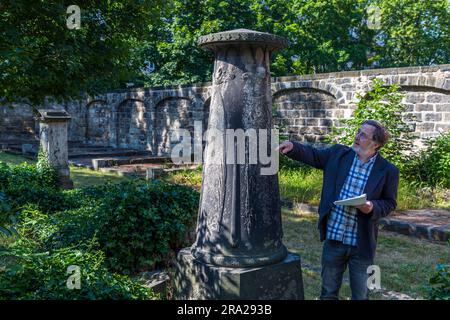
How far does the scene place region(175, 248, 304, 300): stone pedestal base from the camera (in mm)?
2805

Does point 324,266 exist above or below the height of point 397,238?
above

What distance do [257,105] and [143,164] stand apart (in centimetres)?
979

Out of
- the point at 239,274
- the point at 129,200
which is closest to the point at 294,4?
the point at 129,200

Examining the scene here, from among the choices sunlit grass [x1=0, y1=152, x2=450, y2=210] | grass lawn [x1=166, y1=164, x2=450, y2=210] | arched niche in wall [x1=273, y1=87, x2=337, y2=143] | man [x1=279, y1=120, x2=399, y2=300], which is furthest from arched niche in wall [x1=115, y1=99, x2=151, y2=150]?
man [x1=279, y1=120, x2=399, y2=300]

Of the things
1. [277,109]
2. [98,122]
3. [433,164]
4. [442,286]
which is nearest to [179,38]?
[98,122]

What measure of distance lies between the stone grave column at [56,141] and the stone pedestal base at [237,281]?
5.58 m

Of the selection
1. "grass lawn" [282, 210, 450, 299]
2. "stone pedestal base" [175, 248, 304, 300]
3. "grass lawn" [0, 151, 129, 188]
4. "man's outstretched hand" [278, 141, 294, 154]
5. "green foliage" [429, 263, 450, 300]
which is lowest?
"grass lawn" [282, 210, 450, 299]

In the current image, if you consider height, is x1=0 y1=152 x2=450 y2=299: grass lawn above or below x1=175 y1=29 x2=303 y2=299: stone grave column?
below

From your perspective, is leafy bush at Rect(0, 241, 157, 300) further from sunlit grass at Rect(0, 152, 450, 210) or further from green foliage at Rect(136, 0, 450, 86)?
green foliage at Rect(136, 0, 450, 86)

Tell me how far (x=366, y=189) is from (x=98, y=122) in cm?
1630

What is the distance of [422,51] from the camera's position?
20.0 metres

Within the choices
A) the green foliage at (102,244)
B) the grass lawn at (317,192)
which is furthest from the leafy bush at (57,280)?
the grass lawn at (317,192)

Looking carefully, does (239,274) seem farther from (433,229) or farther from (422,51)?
(422,51)

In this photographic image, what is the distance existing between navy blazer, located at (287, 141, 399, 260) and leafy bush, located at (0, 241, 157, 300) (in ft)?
4.92
